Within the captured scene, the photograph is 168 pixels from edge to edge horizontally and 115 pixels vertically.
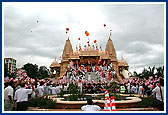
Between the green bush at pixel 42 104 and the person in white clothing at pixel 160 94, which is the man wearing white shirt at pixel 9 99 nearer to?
the green bush at pixel 42 104

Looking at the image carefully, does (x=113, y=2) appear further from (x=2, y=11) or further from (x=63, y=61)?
(x=63, y=61)

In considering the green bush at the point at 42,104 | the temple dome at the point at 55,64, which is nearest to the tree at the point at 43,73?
the temple dome at the point at 55,64

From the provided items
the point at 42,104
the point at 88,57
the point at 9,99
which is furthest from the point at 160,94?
the point at 88,57

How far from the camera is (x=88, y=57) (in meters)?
34.3

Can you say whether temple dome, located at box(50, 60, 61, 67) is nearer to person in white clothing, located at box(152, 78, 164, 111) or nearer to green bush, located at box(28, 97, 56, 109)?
green bush, located at box(28, 97, 56, 109)

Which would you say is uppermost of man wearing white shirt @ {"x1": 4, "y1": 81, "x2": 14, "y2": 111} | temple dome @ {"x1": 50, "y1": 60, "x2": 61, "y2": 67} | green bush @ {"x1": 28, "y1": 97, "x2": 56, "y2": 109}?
temple dome @ {"x1": 50, "y1": 60, "x2": 61, "y2": 67}

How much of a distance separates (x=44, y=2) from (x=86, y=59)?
30222 mm

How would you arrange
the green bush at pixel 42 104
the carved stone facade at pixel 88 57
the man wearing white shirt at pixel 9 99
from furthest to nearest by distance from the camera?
the carved stone facade at pixel 88 57
the green bush at pixel 42 104
the man wearing white shirt at pixel 9 99

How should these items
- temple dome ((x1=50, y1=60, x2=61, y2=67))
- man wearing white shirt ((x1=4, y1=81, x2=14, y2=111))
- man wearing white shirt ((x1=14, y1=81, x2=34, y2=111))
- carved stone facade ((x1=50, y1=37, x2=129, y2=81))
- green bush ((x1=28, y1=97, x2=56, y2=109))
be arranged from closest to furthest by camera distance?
man wearing white shirt ((x1=14, y1=81, x2=34, y2=111)) < man wearing white shirt ((x1=4, y1=81, x2=14, y2=111)) < green bush ((x1=28, y1=97, x2=56, y2=109)) < carved stone facade ((x1=50, y1=37, x2=129, y2=81)) < temple dome ((x1=50, y1=60, x2=61, y2=67))

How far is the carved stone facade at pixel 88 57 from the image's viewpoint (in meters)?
34.1

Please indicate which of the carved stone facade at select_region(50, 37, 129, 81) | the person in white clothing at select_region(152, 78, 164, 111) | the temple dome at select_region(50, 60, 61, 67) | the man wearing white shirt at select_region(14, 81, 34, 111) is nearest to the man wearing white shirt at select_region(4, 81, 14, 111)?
the man wearing white shirt at select_region(14, 81, 34, 111)

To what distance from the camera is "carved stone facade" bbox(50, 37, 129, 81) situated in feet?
112

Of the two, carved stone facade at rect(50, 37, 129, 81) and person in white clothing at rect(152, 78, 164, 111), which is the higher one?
carved stone facade at rect(50, 37, 129, 81)

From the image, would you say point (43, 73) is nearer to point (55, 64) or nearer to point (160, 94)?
point (55, 64)
